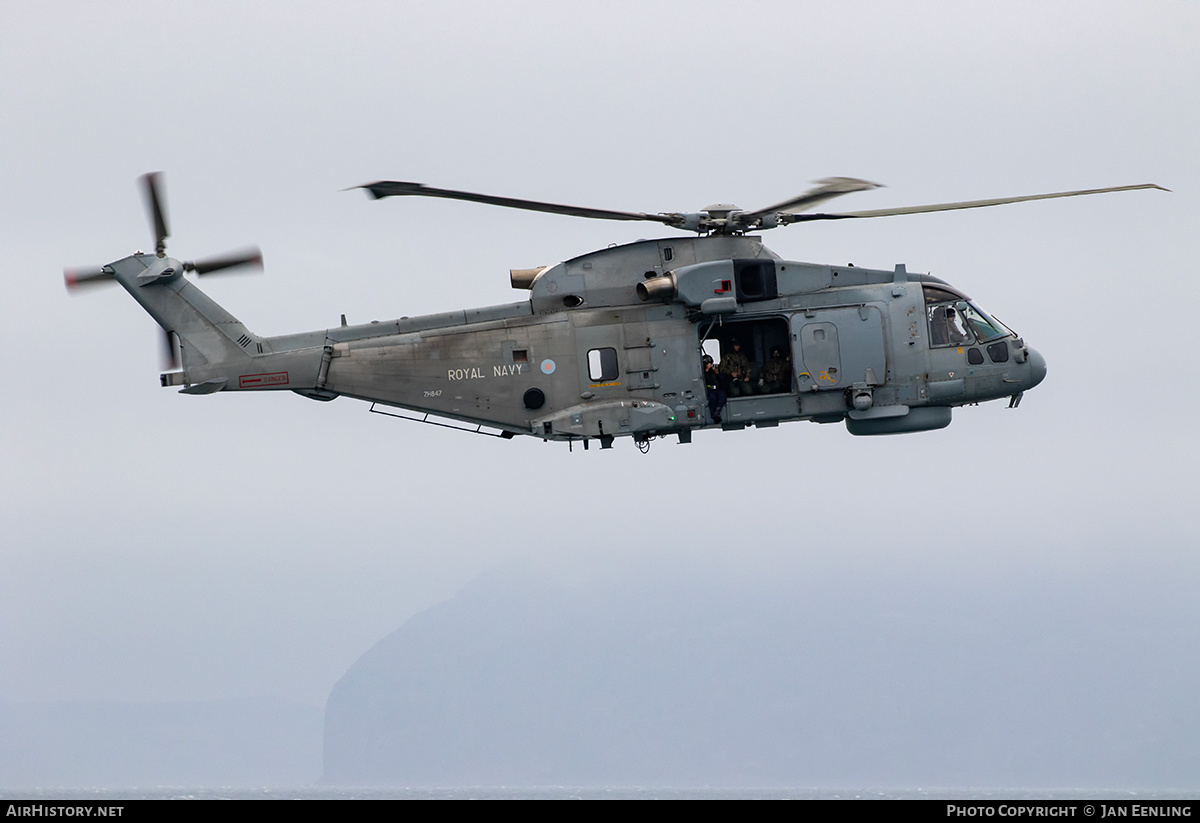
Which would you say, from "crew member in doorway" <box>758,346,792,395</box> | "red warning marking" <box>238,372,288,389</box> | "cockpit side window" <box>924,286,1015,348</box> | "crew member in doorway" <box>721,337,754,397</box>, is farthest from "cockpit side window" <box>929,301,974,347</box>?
"red warning marking" <box>238,372,288,389</box>

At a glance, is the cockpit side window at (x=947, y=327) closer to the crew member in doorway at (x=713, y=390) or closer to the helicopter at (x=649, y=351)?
the helicopter at (x=649, y=351)

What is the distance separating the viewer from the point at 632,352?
96.7ft

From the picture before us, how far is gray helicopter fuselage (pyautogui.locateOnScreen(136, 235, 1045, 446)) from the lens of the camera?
2945 cm

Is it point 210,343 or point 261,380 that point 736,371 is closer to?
point 261,380

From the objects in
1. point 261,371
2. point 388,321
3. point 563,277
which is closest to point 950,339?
point 563,277

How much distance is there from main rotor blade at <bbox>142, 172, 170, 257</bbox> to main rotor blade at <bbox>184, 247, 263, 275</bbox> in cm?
73

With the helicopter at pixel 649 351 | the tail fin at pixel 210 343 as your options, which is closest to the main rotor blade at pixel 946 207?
the helicopter at pixel 649 351

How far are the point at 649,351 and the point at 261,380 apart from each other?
8.40m

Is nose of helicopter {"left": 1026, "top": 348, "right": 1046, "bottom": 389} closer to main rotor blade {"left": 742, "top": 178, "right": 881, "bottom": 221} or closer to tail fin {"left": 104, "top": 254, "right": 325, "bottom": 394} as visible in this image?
main rotor blade {"left": 742, "top": 178, "right": 881, "bottom": 221}

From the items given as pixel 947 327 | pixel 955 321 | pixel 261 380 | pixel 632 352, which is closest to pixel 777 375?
pixel 632 352

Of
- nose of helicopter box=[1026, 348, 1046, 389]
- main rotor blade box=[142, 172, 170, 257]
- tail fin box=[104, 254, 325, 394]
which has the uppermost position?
main rotor blade box=[142, 172, 170, 257]

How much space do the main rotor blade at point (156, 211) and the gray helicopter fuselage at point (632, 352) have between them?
7.82 feet

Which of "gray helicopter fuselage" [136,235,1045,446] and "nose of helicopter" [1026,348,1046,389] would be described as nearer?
"gray helicopter fuselage" [136,235,1045,446]
